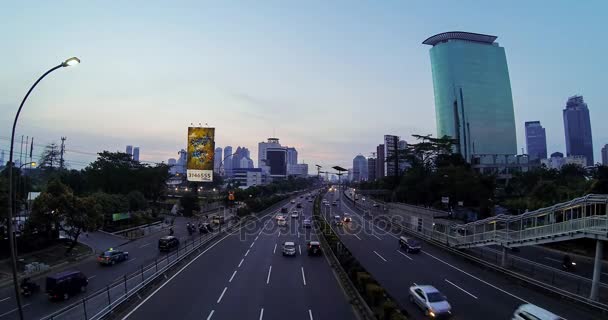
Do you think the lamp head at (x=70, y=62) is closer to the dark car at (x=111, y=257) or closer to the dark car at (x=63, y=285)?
the dark car at (x=63, y=285)

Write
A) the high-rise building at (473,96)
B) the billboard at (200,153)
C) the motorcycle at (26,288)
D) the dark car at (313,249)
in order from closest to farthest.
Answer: the motorcycle at (26,288) < the dark car at (313,249) < the billboard at (200,153) < the high-rise building at (473,96)

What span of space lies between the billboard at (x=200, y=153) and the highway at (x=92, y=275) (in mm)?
9657

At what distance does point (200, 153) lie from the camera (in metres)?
42.9

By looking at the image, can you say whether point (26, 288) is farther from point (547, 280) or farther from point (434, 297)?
point (547, 280)

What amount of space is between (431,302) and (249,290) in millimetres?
11540

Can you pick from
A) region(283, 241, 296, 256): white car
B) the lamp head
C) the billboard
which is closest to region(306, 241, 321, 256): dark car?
region(283, 241, 296, 256): white car

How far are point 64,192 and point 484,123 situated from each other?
533 feet

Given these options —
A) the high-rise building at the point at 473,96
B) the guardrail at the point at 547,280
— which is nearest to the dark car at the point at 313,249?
the guardrail at the point at 547,280

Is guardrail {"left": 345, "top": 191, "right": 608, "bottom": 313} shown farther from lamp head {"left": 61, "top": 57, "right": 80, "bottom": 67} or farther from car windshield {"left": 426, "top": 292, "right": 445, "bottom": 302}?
lamp head {"left": 61, "top": 57, "right": 80, "bottom": 67}

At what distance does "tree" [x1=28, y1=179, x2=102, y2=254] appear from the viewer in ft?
120

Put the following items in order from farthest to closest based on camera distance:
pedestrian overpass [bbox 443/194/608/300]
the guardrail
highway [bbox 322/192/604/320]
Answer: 1. pedestrian overpass [bbox 443/194/608/300]
2. the guardrail
3. highway [bbox 322/192/604/320]

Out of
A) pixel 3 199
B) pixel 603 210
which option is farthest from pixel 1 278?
pixel 603 210

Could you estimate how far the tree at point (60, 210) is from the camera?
1443 inches

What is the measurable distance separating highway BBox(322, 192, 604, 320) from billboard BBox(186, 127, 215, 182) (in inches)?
756
